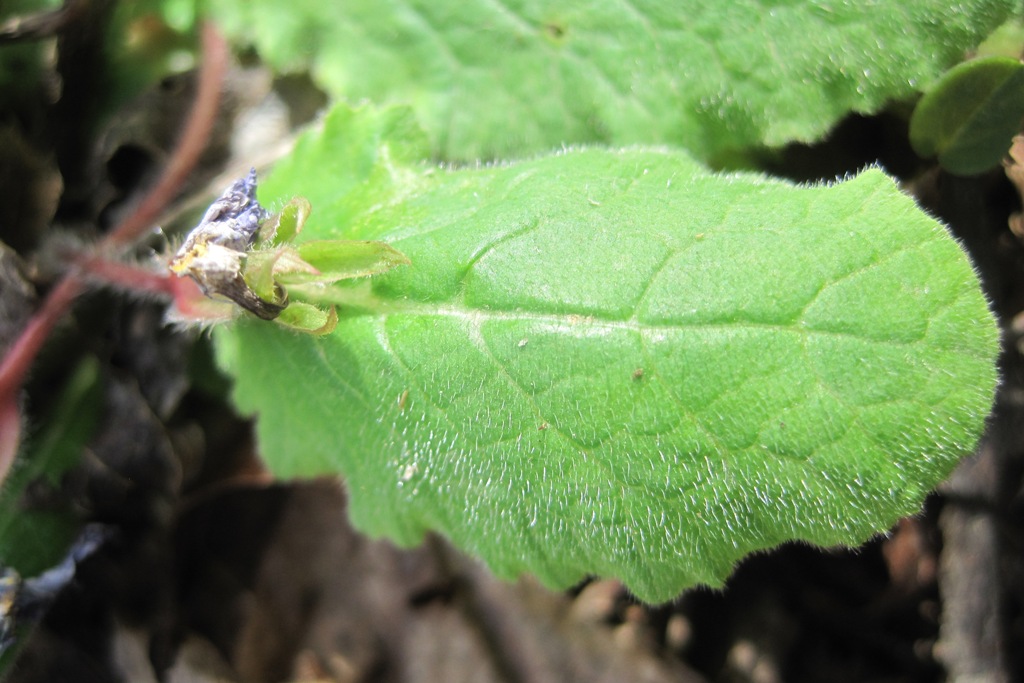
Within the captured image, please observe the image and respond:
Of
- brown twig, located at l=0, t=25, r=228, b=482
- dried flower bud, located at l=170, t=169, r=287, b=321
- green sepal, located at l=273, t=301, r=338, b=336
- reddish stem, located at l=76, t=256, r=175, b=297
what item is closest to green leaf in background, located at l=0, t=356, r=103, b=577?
brown twig, located at l=0, t=25, r=228, b=482

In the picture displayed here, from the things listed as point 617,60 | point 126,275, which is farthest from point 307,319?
point 617,60

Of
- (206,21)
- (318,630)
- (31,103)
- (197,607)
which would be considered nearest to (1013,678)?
(318,630)

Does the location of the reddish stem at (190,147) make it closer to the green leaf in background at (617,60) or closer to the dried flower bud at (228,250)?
the green leaf in background at (617,60)

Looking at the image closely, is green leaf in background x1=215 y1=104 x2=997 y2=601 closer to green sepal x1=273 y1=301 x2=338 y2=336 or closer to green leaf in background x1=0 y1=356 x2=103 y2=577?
green sepal x1=273 y1=301 x2=338 y2=336

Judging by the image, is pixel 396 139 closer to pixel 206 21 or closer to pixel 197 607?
pixel 206 21

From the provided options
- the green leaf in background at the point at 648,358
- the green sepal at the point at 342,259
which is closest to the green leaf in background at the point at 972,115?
the green leaf in background at the point at 648,358
